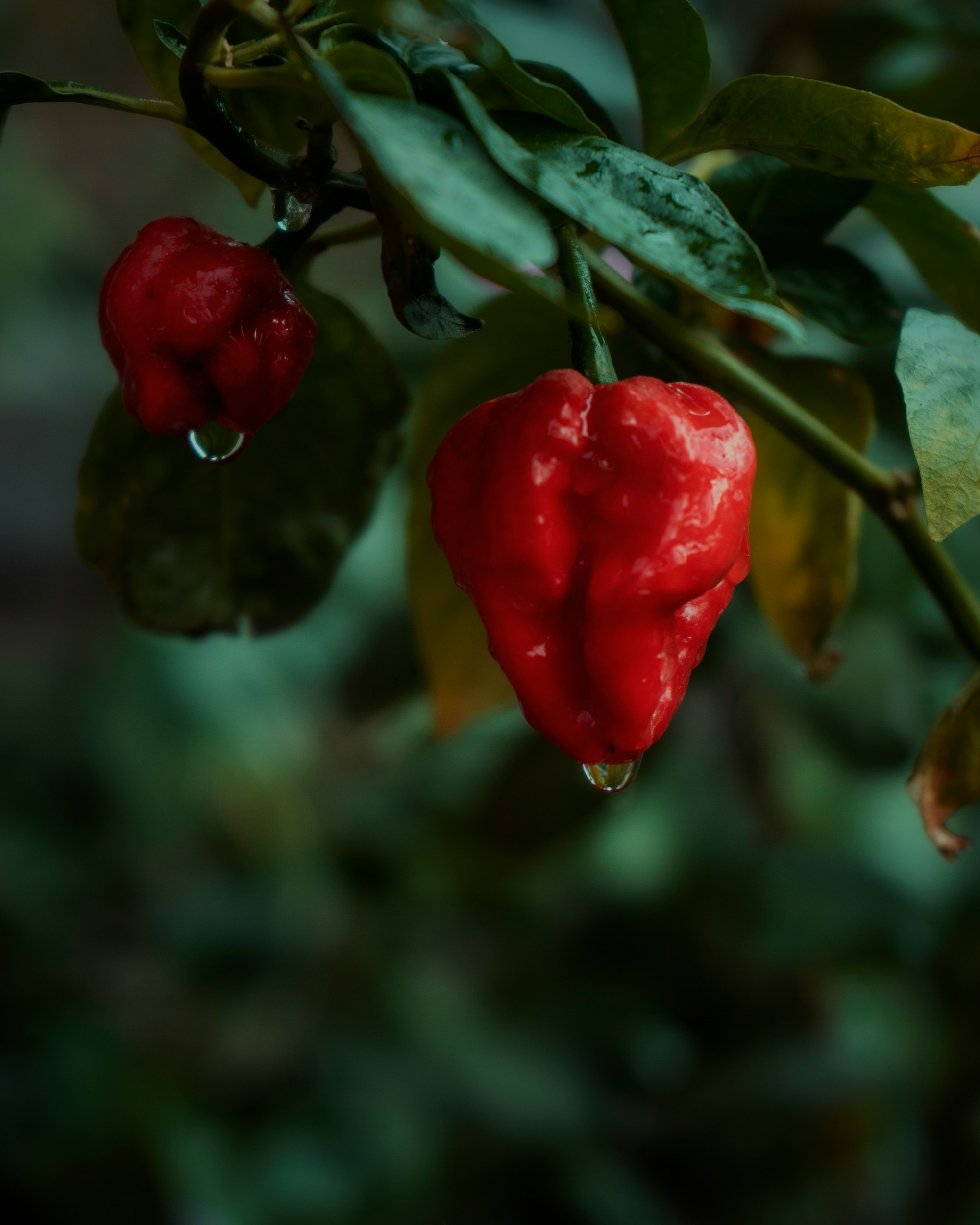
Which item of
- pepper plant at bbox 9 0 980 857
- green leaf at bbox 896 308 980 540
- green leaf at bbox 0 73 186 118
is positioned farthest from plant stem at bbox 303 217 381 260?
green leaf at bbox 896 308 980 540

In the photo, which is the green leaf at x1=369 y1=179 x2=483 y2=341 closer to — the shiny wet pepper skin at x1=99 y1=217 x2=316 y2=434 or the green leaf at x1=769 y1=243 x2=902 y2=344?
the shiny wet pepper skin at x1=99 y1=217 x2=316 y2=434

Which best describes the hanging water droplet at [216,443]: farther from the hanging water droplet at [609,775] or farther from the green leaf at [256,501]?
the hanging water droplet at [609,775]

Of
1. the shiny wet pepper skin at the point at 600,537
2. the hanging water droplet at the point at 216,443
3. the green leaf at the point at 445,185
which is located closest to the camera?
the green leaf at the point at 445,185

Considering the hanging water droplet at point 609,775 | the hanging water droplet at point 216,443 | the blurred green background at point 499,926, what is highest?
the hanging water droplet at point 216,443

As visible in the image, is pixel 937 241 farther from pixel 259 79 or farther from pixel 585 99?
pixel 259 79

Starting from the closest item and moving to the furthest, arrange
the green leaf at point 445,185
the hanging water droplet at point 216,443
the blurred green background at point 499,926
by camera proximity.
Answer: the green leaf at point 445,185
the hanging water droplet at point 216,443
the blurred green background at point 499,926

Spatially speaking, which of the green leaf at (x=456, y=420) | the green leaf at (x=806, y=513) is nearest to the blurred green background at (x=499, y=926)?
the green leaf at (x=806, y=513)
